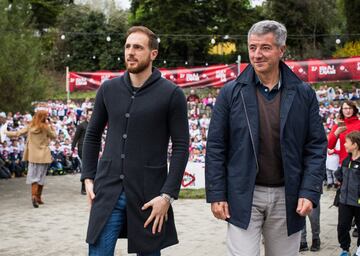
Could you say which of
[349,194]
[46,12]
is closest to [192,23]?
[46,12]

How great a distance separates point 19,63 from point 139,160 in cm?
1542

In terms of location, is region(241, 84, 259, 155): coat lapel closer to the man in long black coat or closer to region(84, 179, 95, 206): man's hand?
the man in long black coat

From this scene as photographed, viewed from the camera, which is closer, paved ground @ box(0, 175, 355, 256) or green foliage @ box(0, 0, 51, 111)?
paved ground @ box(0, 175, 355, 256)

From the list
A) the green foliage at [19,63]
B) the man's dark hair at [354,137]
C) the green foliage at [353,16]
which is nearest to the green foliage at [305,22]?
the green foliage at [353,16]

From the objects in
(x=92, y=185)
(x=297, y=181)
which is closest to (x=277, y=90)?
(x=297, y=181)

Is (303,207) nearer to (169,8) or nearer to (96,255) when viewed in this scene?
(96,255)

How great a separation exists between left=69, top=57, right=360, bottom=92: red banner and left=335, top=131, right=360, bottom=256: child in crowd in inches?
753

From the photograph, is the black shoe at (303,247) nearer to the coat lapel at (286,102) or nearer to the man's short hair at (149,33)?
the coat lapel at (286,102)

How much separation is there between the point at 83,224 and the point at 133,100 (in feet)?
20.1

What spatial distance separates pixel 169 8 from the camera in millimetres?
51500

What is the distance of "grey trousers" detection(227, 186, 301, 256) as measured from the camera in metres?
3.63

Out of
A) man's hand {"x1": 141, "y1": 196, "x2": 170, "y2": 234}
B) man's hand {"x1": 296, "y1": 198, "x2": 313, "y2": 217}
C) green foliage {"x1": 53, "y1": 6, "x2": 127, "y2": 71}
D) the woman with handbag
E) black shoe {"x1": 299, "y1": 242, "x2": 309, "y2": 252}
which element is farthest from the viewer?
green foliage {"x1": 53, "y1": 6, "x2": 127, "y2": 71}

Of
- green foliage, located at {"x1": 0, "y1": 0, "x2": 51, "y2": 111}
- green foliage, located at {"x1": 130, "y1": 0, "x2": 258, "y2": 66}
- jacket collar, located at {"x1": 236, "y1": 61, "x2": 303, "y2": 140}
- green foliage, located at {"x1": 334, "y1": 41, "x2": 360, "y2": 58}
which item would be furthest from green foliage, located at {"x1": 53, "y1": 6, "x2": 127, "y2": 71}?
jacket collar, located at {"x1": 236, "y1": 61, "x2": 303, "y2": 140}

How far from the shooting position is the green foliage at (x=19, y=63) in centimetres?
1762
